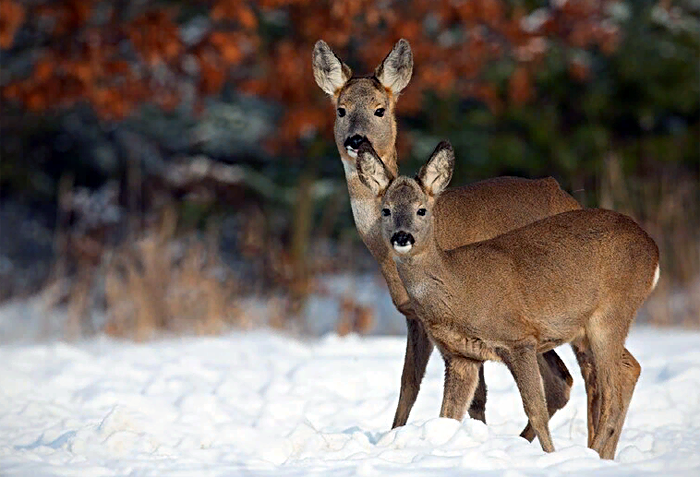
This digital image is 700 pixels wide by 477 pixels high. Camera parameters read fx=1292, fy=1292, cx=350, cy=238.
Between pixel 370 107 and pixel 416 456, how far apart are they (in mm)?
2088

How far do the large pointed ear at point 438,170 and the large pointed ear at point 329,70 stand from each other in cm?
113

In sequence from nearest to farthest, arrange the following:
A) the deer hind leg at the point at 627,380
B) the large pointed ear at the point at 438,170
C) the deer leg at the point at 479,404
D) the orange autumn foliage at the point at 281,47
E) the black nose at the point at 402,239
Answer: the black nose at the point at 402,239 < the large pointed ear at the point at 438,170 < the deer hind leg at the point at 627,380 < the deer leg at the point at 479,404 < the orange autumn foliage at the point at 281,47

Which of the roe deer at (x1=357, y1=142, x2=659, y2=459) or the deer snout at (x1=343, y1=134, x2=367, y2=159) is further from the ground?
the deer snout at (x1=343, y1=134, x2=367, y2=159)

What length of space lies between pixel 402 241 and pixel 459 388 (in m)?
0.88

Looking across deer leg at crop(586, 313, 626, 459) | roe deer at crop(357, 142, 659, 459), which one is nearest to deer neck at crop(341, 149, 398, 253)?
roe deer at crop(357, 142, 659, 459)

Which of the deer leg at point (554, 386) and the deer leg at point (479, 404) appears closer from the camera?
the deer leg at point (479, 404)

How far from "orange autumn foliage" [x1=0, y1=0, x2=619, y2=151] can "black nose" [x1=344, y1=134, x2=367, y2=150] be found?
17.3ft

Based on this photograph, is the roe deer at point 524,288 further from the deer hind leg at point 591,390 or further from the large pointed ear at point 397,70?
the large pointed ear at point 397,70

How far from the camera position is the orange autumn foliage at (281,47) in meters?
12.3

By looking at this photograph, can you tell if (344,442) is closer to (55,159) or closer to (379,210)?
(379,210)

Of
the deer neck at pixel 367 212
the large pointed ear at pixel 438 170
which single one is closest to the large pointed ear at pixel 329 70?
the deer neck at pixel 367 212

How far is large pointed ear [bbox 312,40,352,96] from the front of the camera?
22.8ft

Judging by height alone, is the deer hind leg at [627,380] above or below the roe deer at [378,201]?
below

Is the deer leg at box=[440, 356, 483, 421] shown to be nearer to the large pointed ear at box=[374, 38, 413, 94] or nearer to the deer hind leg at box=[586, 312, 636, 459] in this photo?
the deer hind leg at box=[586, 312, 636, 459]
